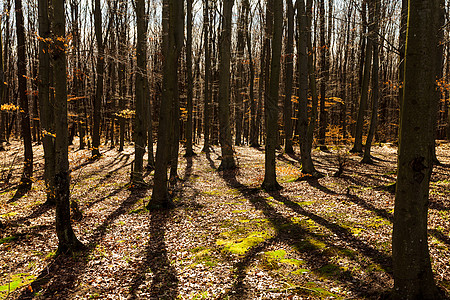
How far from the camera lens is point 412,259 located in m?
3.26

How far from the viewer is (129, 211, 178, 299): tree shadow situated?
14.6 feet

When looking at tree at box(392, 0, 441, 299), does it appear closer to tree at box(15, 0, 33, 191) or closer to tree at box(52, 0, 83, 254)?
tree at box(52, 0, 83, 254)

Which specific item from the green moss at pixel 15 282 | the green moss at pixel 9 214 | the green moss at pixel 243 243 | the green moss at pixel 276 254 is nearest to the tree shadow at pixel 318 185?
the green moss at pixel 243 243

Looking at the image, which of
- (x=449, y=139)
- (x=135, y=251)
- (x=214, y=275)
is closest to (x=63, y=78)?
(x=135, y=251)

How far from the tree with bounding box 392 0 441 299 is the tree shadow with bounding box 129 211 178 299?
10.8 ft

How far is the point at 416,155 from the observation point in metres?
3.08

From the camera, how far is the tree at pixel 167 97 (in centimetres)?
785

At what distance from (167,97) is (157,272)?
16.1ft

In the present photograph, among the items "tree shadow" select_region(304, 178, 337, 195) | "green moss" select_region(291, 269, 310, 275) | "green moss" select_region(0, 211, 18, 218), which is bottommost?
"green moss" select_region(0, 211, 18, 218)

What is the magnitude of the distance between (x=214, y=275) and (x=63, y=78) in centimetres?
463

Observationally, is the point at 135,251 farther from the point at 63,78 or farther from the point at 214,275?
the point at 63,78

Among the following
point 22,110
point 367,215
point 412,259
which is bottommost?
point 367,215

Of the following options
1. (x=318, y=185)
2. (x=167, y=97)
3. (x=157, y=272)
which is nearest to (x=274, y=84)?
(x=167, y=97)

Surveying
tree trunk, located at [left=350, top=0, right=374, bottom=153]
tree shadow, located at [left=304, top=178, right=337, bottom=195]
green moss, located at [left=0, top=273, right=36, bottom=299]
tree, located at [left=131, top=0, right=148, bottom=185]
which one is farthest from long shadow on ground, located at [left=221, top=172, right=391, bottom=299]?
tree trunk, located at [left=350, top=0, right=374, bottom=153]
